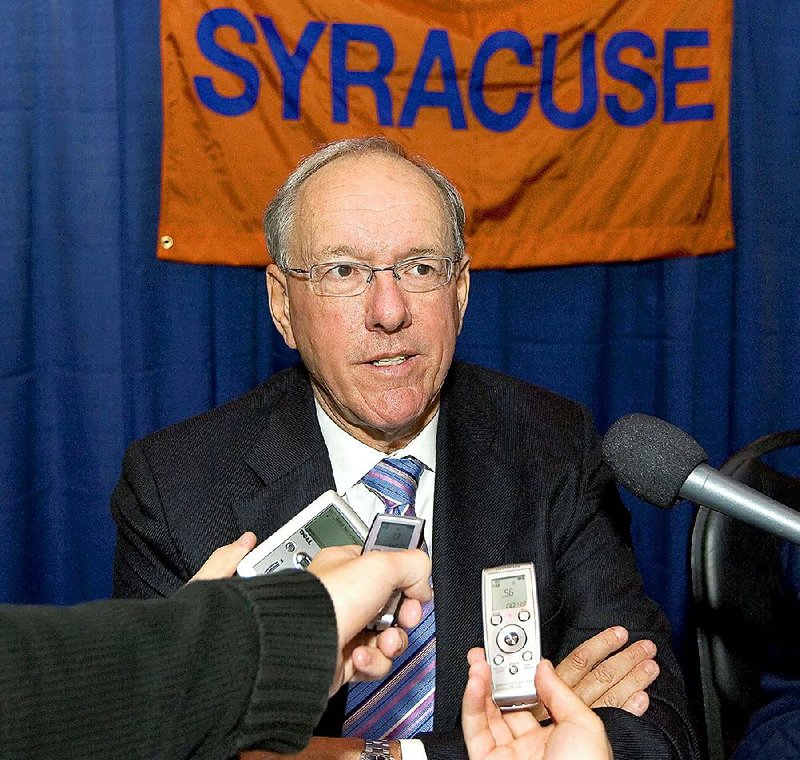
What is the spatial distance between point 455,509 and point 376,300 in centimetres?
43

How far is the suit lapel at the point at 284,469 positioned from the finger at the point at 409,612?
71cm

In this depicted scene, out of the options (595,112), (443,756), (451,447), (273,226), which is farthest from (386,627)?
(595,112)

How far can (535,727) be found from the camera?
1295 mm

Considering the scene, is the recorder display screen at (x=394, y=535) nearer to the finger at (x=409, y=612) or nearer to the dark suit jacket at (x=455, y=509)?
the finger at (x=409, y=612)

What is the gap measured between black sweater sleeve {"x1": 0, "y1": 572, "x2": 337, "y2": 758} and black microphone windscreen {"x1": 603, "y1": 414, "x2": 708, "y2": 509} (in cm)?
43

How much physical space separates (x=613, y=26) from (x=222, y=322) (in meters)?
1.40

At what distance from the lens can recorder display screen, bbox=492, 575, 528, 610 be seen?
1.50m

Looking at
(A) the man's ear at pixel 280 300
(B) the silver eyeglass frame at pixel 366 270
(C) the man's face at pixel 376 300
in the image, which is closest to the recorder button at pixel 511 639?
(C) the man's face at pixel 376 300

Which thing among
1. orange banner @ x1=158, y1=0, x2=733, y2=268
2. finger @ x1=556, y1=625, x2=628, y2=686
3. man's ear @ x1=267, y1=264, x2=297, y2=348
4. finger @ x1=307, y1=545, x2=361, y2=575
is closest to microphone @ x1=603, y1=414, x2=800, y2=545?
finger @ x1=307, y1=545, x2=361, y2=575

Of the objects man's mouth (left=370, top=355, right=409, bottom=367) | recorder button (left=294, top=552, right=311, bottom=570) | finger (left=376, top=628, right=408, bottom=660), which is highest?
man's mouth (left=370, top=355, right=409, bottom=367)

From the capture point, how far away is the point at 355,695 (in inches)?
69.1

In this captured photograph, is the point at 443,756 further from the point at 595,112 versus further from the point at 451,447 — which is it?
the point at 595,112

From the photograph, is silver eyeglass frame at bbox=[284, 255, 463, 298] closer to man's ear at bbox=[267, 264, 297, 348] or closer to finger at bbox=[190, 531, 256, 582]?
man's ear at bbox=[267, 264, 297, 348]

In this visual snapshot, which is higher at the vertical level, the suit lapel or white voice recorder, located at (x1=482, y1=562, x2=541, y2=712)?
the suit lapel
